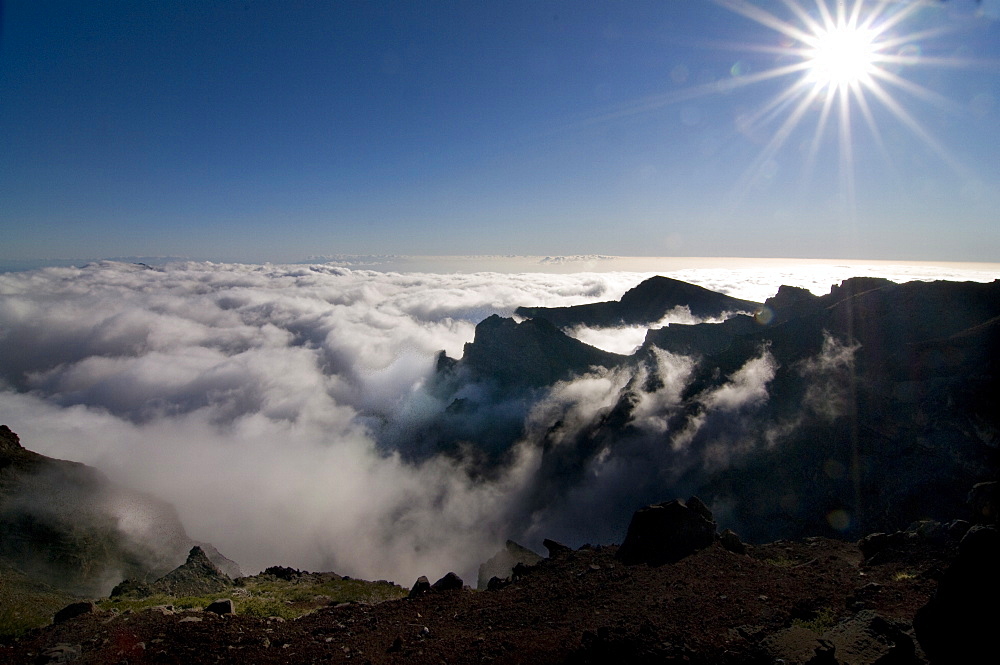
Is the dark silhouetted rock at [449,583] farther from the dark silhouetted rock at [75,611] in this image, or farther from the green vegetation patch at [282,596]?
the dark silhouetted rock at [75,611]

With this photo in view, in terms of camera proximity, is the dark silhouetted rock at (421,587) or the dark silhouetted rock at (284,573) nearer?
the dark silhouetted rock at (421,587)

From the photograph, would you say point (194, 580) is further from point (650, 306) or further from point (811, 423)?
point (650, 306)

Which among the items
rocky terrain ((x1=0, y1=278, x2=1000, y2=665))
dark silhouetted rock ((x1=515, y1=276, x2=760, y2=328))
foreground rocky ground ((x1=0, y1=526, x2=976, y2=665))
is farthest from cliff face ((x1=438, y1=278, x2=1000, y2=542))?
dark silhouetted rock ((x1=515, y1=276, x2=760, y2=328))

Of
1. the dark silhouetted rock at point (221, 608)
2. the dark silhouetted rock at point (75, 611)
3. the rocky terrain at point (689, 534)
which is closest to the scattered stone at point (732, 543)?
the rocky terrain at point (689, 534)

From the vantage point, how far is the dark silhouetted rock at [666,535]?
2244 cm

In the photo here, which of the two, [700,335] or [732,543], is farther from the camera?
[700,335]

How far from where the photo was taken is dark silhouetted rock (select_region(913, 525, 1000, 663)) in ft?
33.7

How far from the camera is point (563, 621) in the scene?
16406 millimetres

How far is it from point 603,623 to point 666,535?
943 centimetres

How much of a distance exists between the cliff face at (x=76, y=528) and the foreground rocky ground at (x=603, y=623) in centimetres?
3585

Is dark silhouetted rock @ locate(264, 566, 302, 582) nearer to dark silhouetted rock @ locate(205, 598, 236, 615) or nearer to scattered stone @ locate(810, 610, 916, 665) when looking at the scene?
dark silhouetted rock @ locate(205, 598, 236, 615)

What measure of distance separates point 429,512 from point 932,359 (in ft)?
288

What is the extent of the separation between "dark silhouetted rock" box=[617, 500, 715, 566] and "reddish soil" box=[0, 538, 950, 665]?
1.10 meters

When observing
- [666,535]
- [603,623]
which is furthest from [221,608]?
[666,535]
